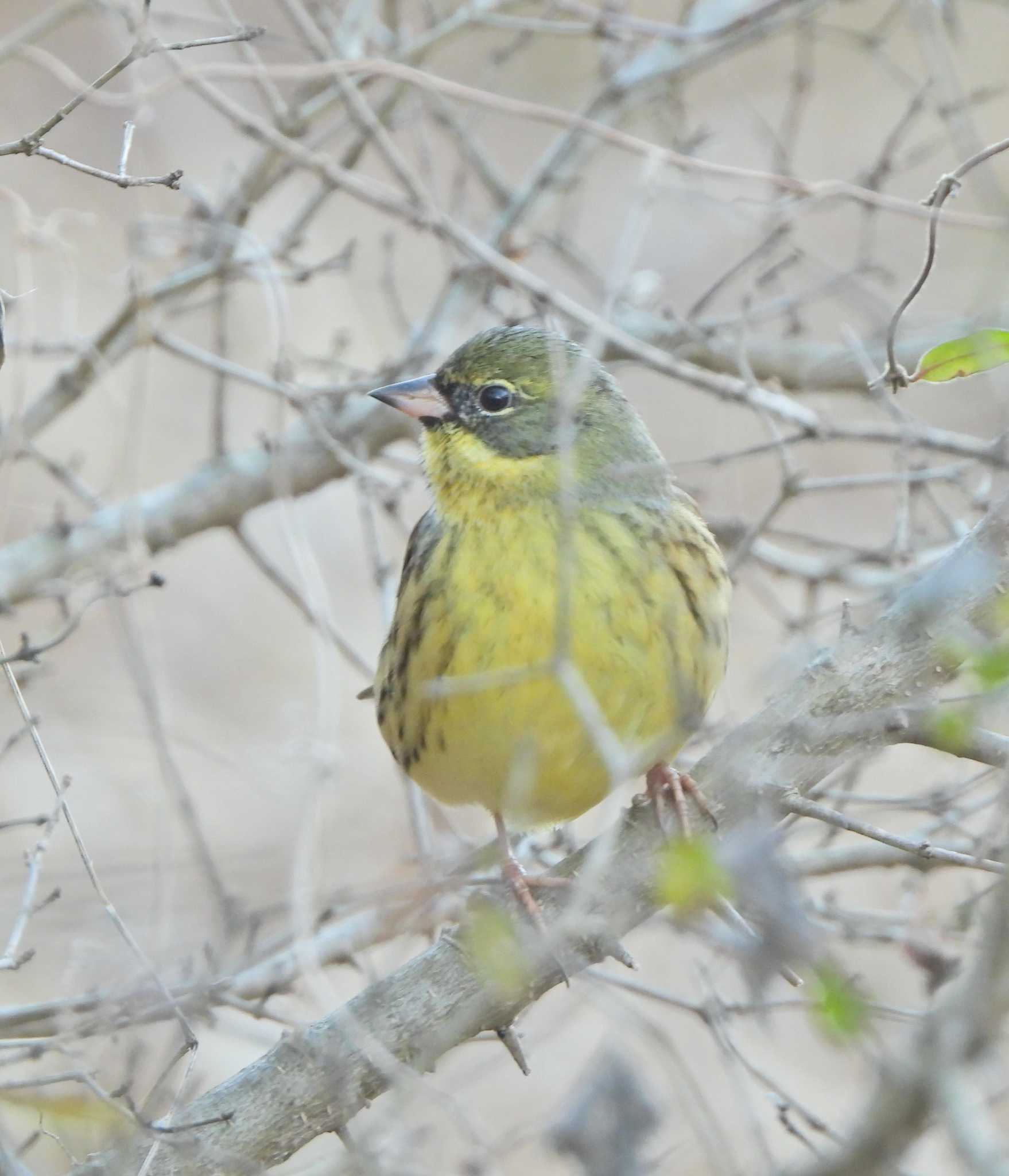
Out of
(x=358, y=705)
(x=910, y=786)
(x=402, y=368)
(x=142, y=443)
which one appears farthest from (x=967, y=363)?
(x=142, y=443)

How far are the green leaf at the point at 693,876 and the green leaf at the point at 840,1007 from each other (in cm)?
24

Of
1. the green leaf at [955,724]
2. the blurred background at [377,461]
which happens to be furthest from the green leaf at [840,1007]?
the green leaf at [955,724]

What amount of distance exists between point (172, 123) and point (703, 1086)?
7.13 m

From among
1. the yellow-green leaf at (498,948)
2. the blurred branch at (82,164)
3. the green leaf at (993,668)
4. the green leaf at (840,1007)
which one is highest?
the blurred branch at (82,164)

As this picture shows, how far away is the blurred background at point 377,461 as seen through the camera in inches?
153

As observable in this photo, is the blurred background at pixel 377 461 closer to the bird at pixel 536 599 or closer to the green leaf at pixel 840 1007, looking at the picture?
the green leaf at pixel 840 1007

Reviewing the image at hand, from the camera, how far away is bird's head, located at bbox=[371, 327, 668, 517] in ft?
13.3

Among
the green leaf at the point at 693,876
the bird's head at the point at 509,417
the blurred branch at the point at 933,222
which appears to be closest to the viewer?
the green leaf at the point at 693,876

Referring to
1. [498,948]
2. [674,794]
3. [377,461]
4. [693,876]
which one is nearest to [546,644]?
[674,794]

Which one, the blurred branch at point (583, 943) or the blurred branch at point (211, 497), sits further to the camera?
the blurred branch at point (211, 497)

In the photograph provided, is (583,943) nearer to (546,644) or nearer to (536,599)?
(546,644)

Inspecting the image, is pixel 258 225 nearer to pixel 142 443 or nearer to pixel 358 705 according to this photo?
pixel 142 443

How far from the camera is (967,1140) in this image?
128cm

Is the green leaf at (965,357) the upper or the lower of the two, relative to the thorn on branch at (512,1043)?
upper
